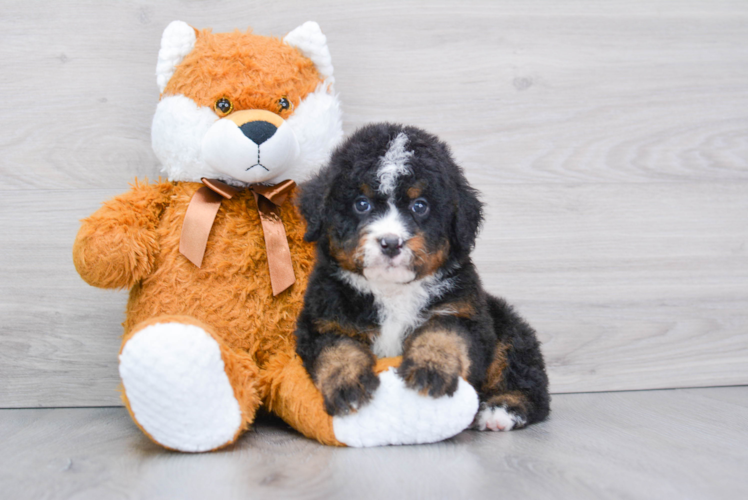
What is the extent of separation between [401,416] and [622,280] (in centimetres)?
148

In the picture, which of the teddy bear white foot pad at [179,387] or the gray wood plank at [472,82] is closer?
the teddy bear white foot pad at [179,387]

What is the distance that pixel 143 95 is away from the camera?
2428 mm

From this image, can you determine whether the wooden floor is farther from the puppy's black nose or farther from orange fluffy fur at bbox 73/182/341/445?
the puppy's black nose

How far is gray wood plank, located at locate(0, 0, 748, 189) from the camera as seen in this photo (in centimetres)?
240

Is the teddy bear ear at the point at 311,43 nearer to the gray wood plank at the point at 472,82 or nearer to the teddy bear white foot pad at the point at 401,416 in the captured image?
the gray wood plank at the point at 472,82

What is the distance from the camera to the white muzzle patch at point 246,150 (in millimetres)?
1864

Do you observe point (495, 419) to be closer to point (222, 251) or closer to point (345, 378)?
point (345, 378)

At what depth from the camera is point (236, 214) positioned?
81.0 inches

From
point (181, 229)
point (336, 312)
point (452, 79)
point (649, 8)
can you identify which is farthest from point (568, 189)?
point (181, 229)

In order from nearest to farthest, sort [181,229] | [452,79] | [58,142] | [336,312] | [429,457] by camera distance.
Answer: [429,457] < [336,312] < [181,229] < [58,142] < [452,79]

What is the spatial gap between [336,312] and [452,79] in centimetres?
130

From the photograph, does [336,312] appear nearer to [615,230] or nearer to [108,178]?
[108,178]

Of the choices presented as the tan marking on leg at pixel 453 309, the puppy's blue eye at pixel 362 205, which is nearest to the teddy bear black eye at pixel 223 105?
the puppy's blue eye at pixel 362 205

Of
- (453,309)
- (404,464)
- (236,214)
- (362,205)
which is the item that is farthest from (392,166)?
(404,464)
